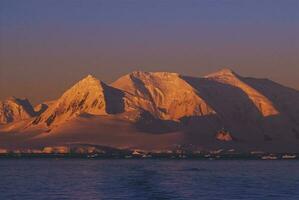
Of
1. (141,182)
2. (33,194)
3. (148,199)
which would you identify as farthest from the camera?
(141,182)

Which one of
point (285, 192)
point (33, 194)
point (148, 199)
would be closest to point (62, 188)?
point (33, 194)

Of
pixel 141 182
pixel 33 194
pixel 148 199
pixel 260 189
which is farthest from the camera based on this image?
pixel 141 182

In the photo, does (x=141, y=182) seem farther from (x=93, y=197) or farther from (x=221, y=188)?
(x=93, y=197)

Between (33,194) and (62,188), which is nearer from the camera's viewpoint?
(33,194)

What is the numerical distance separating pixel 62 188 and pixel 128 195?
41.5 ft

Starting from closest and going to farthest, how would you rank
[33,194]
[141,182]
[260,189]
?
[33,194]
[260,189]
[141,182]

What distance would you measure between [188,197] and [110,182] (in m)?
26.1

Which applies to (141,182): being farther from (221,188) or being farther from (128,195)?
(128,195)

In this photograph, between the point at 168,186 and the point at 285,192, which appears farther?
the point at 168,186

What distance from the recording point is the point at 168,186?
101562 millimetres

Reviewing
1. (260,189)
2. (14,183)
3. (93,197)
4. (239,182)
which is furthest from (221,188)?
(14,183)

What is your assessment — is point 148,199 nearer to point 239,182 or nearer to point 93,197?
point 93,197

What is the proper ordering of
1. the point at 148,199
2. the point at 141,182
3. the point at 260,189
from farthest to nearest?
the point at 141,182, the point at 260,189, the point at 148,199

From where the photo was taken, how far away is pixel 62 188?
97.8 metres
